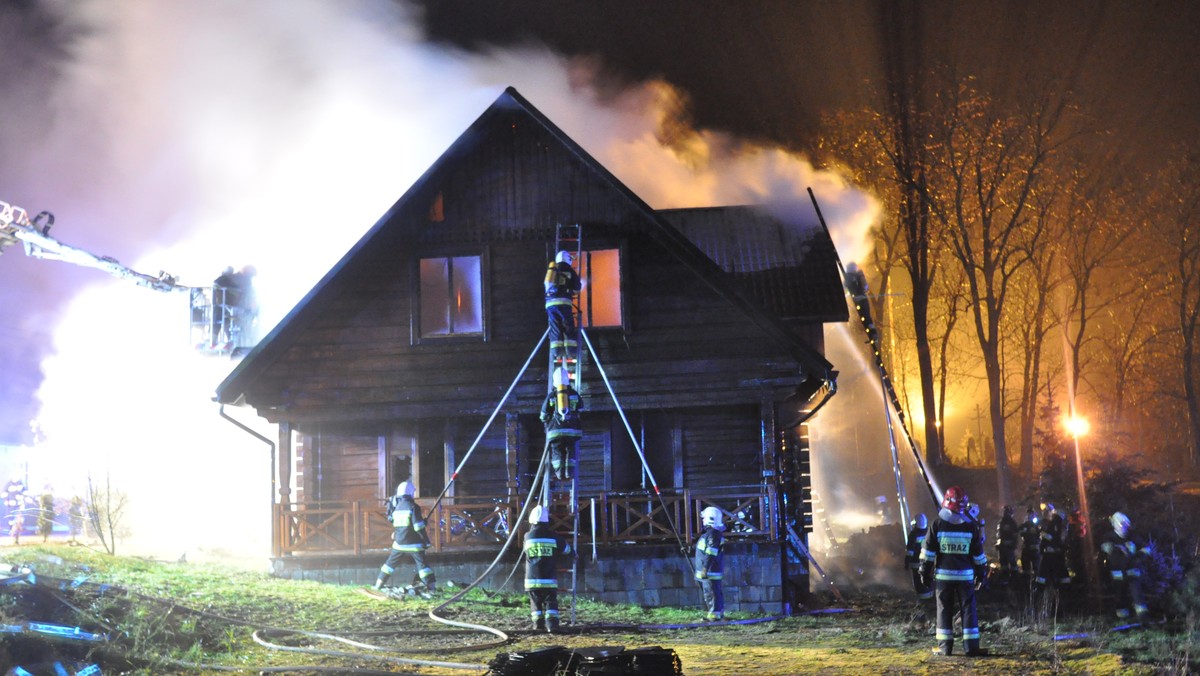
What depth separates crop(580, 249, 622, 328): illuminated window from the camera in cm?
2000

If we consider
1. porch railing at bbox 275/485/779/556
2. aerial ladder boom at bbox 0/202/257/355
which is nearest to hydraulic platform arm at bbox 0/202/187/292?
aerial ladder boom at bbox 0/202/257/355

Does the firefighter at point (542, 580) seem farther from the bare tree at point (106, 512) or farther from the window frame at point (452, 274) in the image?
the bare tree at point (106, 512)

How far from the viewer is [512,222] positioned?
2047 centimetres

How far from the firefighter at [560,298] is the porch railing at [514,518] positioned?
3161 millimetres

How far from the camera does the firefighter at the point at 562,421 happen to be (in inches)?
619

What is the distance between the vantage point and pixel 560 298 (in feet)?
54.6

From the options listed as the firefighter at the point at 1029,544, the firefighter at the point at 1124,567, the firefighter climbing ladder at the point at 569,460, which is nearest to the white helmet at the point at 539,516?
the firefighter climbing ladder at the point at 569,460

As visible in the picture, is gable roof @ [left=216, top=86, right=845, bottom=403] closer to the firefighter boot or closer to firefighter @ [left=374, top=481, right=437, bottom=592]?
firefighter @ [left=374, top=481, right=437, bottom=592]

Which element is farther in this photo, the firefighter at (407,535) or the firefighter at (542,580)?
the firefighter at (407,535)

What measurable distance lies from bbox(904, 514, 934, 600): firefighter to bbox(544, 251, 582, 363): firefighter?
232 inches

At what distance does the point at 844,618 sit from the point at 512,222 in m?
9.44

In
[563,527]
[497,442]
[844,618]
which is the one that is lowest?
[844,618]

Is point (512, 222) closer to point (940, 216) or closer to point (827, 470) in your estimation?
point (940, 216)

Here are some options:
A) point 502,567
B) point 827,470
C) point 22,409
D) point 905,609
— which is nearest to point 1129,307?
point 827,470
